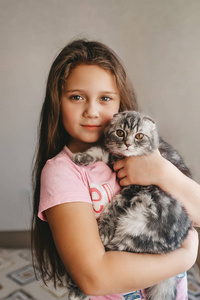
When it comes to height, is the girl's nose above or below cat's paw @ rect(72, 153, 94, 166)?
above

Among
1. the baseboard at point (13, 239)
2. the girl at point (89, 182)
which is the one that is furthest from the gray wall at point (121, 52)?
the girl at point (89, 182)

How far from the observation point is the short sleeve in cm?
85

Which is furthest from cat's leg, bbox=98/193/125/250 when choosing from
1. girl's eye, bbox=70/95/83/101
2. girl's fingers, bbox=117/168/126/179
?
girl's eye, bbox=70/95/83/101

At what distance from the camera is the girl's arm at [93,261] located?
2.59 ft

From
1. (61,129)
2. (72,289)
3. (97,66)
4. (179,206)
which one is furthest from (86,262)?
(97,66)

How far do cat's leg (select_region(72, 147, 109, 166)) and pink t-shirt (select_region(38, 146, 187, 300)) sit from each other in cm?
2

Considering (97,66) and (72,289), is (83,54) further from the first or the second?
(72,289)

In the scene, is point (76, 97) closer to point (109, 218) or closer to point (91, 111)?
point (91, 111)

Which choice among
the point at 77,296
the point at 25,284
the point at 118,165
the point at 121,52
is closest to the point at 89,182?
the point at 118,165

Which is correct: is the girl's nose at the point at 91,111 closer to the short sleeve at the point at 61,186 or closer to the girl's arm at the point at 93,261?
the short sleeve at the point at 61,186

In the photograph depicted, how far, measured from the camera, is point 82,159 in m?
1.04

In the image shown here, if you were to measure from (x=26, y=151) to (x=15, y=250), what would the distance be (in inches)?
40.6

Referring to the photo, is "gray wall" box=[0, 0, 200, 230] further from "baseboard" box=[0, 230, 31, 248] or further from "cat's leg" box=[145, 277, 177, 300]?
"cat's leg" box=[145, 277, 177, 300]

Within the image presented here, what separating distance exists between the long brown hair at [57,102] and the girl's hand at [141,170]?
12.1 inches
